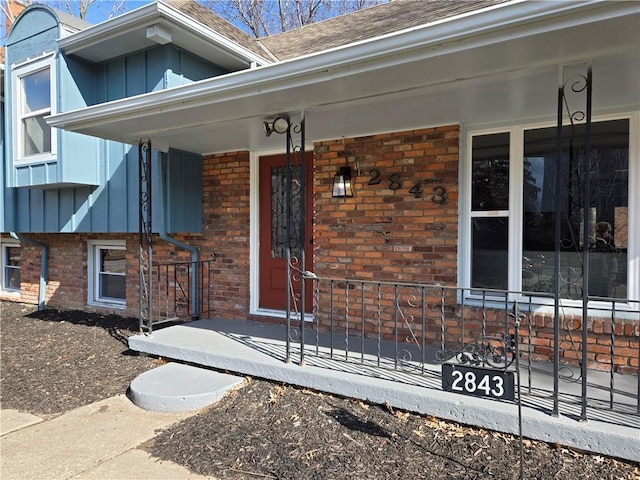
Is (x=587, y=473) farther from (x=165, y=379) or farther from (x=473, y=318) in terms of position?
(x=165, y=379)

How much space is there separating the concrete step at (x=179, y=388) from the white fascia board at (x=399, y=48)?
2.44m

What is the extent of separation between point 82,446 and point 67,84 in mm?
5156

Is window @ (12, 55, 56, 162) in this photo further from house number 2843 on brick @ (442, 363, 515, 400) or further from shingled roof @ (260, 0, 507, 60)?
house number 2843 on brick @ (442, 363, 515, 400)

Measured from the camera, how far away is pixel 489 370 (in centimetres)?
249

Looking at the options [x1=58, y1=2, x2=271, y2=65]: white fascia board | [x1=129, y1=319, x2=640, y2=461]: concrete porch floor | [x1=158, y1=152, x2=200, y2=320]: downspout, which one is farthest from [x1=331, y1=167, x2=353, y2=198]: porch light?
[x1=58, y1=2, x2=271, y2=65]: white fascia board

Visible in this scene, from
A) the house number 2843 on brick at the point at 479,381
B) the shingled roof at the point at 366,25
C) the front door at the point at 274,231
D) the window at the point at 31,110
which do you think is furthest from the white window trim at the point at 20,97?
the house number 2843 on brick at the point at 479,381

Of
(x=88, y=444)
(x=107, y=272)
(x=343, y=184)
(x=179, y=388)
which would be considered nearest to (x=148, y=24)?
(x=343, y=184)

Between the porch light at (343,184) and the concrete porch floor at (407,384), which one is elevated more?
the porch light at (343,184)

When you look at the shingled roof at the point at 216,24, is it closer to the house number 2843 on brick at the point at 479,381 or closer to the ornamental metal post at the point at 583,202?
the ornamental metal post at the point at 583,202

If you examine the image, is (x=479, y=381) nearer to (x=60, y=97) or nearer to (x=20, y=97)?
(x=60, y=97)

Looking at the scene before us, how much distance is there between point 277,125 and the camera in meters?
4.16

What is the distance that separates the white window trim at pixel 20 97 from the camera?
241 inches

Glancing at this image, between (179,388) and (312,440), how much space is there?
141cm

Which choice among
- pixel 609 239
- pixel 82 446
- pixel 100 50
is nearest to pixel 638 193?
pixel 609 239
